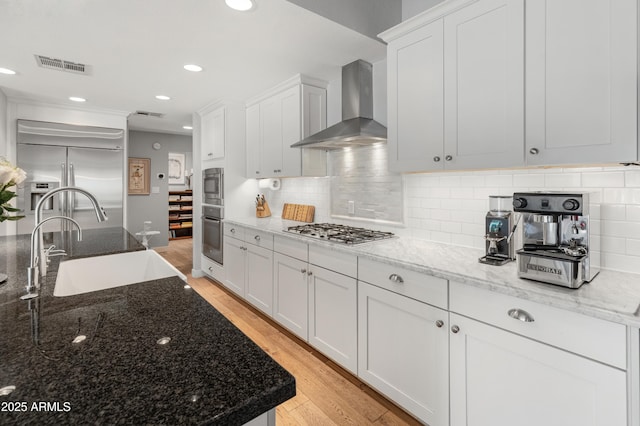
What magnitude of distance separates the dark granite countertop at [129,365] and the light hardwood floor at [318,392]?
121 cm

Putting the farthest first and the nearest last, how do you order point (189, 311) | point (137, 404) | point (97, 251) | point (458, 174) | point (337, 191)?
point (337, 191) → point (458, 174) → point (97, 251) → point (189, 311) → point (137, 404)

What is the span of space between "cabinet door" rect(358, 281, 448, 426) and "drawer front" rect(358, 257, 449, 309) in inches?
1.4

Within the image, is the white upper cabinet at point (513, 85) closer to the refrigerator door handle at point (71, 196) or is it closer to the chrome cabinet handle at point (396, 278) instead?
the chrome cabinet handle at point (396, 278)

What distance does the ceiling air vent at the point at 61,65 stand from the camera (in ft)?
8.86

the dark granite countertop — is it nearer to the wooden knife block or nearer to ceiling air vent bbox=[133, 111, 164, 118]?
the wooden knife block

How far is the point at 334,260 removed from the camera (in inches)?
86.4

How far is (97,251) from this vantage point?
Result: 1.91 m

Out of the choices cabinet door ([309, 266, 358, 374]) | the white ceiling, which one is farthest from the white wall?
cabinet door ([309, 266, 358, 374])

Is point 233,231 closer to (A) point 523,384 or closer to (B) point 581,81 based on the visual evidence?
(A) point 523,384

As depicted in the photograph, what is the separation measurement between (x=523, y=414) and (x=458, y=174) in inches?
52.9

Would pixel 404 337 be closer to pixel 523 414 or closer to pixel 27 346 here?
pixel 523 414

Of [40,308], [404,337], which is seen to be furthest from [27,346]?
[404,337]

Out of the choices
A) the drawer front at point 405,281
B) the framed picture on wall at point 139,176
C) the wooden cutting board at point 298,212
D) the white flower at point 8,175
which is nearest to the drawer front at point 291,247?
the drawer front at point 405,281

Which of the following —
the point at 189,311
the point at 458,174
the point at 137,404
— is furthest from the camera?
the point at 458,174
